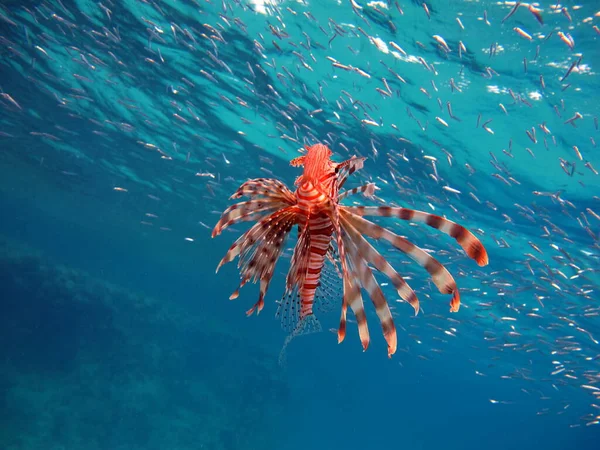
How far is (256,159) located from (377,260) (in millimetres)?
17427

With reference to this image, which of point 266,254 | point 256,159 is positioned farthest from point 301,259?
point 256,159

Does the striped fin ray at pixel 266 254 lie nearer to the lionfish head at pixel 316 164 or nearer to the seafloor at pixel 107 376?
the lionfish head at pixel 316 164

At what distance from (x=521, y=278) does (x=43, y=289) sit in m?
30.8

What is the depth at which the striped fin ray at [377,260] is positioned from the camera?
174cm

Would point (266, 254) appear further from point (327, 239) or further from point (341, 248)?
point (341, 248)

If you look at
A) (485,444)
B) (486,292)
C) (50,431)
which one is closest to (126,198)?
(50,431)

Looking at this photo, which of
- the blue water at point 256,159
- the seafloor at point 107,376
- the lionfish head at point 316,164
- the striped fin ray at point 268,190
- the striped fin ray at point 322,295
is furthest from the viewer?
the seafloor at point 107,376

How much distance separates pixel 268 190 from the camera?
6.83ft

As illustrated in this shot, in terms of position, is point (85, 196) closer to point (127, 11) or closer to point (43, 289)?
point (43, 289)

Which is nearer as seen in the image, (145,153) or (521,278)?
(521,278)

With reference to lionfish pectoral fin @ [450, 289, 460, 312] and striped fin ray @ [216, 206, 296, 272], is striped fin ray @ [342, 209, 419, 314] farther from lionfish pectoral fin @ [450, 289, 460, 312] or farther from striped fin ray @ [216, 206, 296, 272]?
striped fin ray @ [216, 206, 296, 272]

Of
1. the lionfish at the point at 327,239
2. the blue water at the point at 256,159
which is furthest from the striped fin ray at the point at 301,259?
the blue water at the point at 256,159

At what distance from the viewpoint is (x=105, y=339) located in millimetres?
26000

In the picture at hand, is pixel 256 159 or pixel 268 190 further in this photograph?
pixel 256 159
